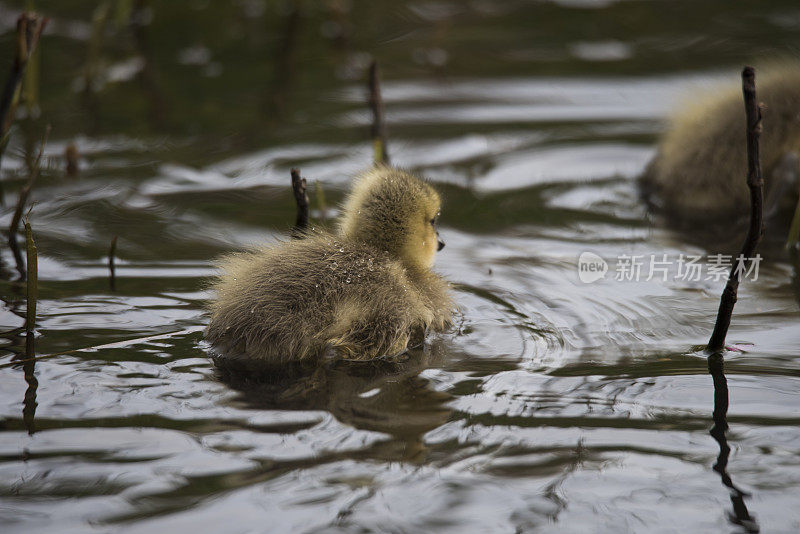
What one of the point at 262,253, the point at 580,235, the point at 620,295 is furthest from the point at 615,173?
the point at 262,253

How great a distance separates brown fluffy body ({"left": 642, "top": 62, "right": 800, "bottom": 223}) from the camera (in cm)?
516

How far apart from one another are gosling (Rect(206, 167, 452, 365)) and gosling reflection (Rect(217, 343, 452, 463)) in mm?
71

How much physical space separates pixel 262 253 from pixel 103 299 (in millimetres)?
681

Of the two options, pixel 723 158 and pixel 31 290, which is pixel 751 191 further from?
pixel 31 290

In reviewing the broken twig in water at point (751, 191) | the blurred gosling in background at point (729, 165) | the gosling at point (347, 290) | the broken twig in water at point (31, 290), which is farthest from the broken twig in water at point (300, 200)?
the blurred gosling in background at point (729, 165)

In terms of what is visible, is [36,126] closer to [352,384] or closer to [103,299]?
[103,299]

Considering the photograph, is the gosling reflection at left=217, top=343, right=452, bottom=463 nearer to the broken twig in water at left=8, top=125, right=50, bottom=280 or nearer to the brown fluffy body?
the broken twig in water at left=8, top=125, right=50, bottom=280

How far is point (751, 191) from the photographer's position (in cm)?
304

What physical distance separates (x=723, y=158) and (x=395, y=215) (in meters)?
2.30

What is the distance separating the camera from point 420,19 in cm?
869

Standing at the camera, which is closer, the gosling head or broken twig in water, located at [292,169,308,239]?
the gosling head

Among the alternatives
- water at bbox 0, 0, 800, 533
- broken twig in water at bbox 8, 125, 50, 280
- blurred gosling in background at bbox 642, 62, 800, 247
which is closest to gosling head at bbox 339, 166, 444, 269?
water at bbox 0, 0, 800, 533

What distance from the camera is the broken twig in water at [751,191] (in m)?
2.94

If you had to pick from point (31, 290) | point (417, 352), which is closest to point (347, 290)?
point (417, 352)
